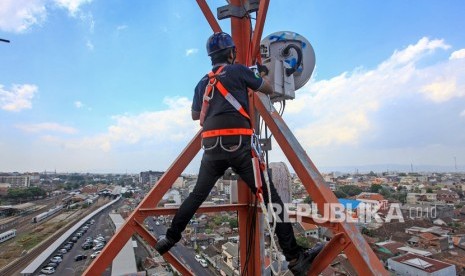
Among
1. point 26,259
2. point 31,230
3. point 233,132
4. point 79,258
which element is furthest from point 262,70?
point 31,230

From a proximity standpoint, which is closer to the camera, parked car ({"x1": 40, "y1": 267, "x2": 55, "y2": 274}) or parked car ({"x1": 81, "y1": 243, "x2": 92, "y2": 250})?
parked car ({"x1": 40, "y1": 267, "x2": 55, "y2": 274})

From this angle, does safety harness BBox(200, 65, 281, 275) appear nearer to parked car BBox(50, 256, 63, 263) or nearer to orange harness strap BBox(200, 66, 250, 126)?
orange harness strap BBox(200, 66, 250, 126)

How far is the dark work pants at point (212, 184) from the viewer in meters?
1.97

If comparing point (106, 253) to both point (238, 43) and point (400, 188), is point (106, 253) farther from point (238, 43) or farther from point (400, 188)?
point (400, 188)

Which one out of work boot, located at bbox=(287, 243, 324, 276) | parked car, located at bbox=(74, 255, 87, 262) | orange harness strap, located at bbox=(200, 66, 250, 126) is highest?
orange harness strap, located at bbox=(200, 66, 250, 126)

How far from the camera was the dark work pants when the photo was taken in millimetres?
1974

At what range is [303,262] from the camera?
196 centimetres

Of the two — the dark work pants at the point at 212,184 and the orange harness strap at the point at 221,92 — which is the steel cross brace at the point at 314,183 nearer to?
the dark work pants at the point at 212,184

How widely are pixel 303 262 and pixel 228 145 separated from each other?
2.73ft

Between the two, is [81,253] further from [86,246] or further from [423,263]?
[423,263]

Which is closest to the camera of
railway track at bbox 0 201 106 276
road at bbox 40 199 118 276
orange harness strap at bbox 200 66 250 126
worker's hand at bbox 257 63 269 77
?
orange harness strap at bbox 200 66 250 126

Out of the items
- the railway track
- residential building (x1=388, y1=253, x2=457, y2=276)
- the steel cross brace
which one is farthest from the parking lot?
residential building (x1=388, y1=253, x2=457, y2=276)

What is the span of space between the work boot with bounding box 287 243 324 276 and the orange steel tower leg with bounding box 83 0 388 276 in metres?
0.04

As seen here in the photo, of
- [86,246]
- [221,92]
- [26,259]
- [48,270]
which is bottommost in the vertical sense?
[48,270]
